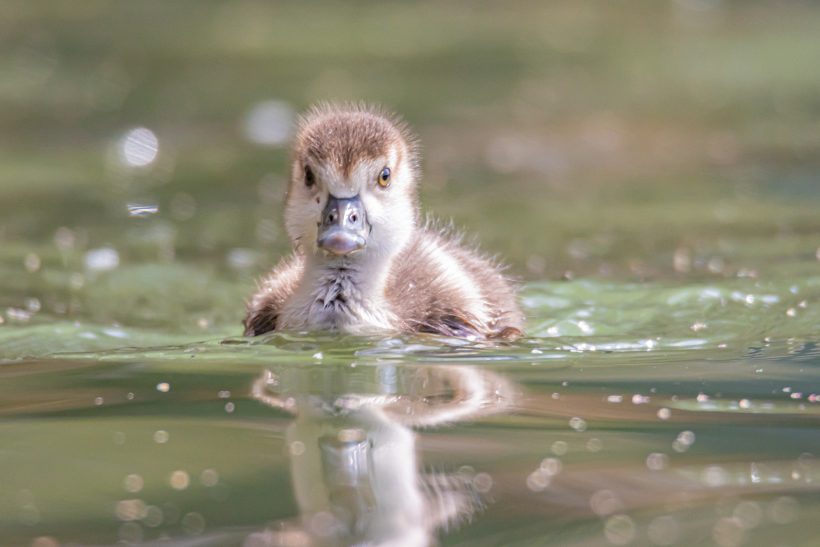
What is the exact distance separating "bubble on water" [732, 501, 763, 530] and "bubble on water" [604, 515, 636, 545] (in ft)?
0.93

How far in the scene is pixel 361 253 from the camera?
231 inches

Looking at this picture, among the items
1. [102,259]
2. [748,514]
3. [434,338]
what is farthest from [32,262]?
[748,514]

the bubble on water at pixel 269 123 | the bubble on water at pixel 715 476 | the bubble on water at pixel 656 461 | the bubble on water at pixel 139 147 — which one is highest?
the bubble on water at pixel 269 123

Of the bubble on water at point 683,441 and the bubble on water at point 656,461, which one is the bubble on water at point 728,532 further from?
the bubble on water at point 683,441

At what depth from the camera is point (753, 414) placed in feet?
15.9

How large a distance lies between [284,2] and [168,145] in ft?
16.7

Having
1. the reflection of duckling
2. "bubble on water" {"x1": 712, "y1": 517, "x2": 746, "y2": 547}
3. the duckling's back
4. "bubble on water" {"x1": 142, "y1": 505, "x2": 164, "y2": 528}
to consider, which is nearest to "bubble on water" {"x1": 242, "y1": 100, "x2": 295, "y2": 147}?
the duckling's back

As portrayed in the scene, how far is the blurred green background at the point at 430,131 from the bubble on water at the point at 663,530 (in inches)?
144

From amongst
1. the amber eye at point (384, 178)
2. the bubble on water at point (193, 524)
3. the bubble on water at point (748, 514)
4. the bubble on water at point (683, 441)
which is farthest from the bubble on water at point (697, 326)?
the bubble on water at point (193, 524)

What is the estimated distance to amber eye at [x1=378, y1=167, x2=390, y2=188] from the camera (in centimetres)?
583

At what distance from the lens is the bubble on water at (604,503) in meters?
3.88

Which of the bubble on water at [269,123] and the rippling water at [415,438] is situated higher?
the bubble on water at [269,123]

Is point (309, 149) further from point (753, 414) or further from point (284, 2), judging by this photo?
point (284, 2)

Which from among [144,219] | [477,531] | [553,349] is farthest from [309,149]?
[144,219]
